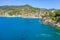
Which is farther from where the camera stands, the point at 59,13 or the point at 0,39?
the point at 59,13

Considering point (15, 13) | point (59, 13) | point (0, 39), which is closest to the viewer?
point (0, 39)

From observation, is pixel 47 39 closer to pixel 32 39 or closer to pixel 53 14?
pixel 32 39

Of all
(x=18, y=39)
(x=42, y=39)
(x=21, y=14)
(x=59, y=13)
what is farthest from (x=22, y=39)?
(x=21, y=14)

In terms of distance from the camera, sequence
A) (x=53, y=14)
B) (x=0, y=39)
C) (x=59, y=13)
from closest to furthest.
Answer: (x=0, y=39)
(x=59, y=13)
(x=53, y=14)

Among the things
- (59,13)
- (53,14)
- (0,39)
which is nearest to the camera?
(0,39)

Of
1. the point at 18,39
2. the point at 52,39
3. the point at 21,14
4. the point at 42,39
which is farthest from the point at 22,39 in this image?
the point at 21,14

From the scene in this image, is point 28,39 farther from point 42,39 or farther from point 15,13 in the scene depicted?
point 15,13

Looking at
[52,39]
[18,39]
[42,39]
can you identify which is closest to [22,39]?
[18,39]

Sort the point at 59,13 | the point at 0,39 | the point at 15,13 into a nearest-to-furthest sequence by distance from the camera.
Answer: the point at 0,39 < the point at 59,13 < the point at 15,13

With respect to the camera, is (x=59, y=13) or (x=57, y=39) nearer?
(x=57, y=39)
